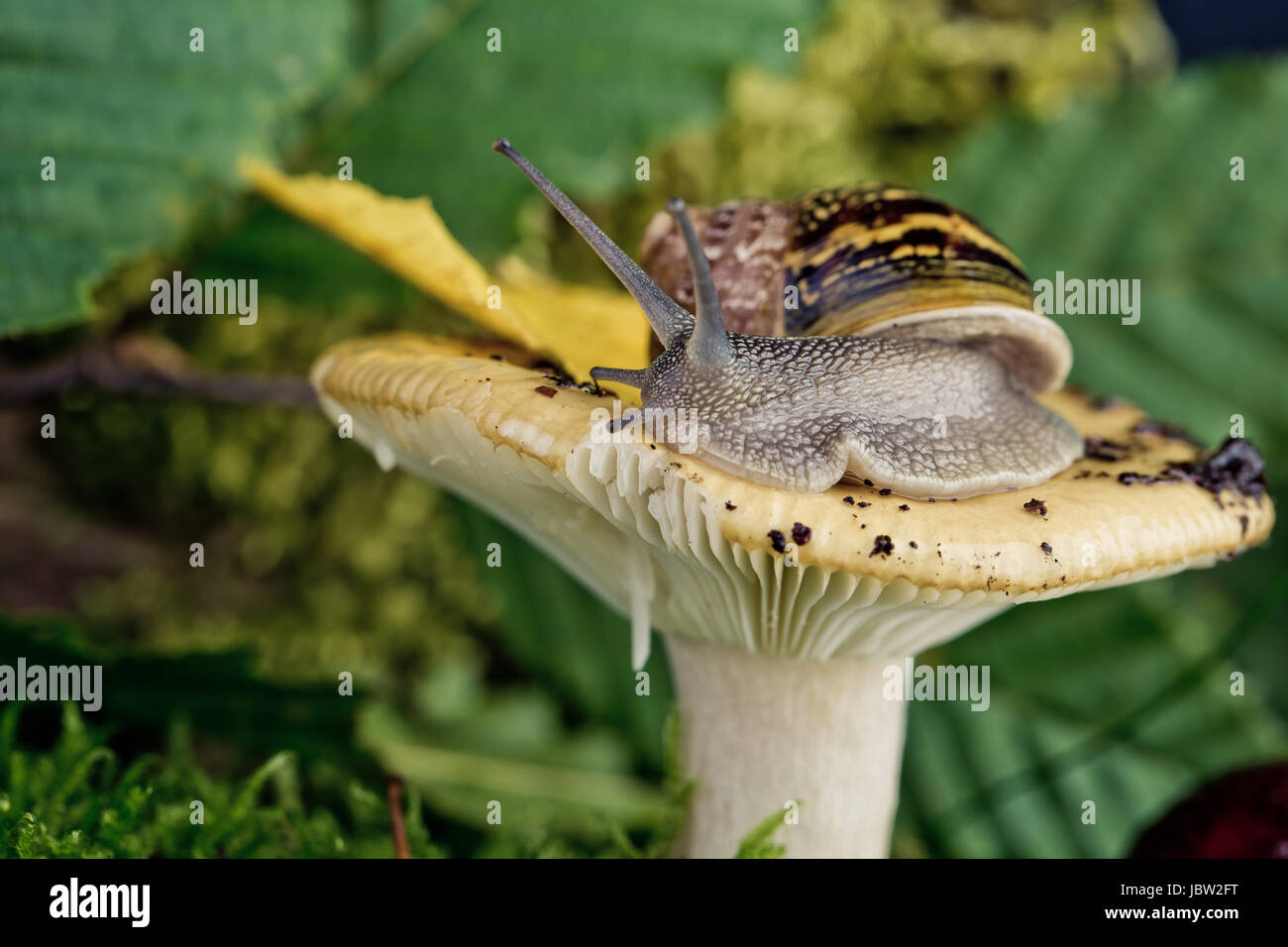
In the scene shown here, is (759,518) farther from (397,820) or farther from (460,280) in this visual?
(397,820)

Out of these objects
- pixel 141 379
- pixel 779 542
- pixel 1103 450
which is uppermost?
pixel 141 379

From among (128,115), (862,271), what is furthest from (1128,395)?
(128,115)

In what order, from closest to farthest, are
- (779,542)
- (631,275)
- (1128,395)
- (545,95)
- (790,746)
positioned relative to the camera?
(779,542)
(631,275)
(790,746)
(545,95)
(1128,395)

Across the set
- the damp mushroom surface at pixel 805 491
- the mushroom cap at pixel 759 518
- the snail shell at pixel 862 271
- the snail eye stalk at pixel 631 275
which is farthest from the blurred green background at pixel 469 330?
the snail eye stalk at pixel 631 275

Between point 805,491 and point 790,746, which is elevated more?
point 805,491

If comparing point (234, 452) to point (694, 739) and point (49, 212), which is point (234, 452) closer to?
point (49, 212)

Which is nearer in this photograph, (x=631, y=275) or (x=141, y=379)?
(x=631, y=275)

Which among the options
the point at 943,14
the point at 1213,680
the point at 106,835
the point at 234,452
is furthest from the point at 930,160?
the point at 106,835
